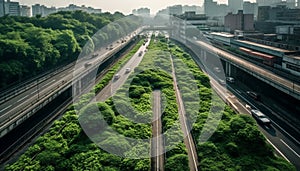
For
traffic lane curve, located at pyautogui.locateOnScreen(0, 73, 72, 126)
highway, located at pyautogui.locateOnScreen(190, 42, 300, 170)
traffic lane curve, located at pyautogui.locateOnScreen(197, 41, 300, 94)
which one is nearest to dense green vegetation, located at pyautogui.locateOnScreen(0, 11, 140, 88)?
traffic lane curve, located at pyautogui.locateOnScreen(0, 73, 72, 126)

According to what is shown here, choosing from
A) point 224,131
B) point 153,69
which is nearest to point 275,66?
point 153,69

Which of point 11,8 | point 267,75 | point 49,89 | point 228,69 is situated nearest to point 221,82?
point 228,69

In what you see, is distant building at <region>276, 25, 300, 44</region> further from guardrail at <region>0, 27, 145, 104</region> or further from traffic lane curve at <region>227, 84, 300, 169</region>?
guardrail at <region>0, 27, 145, 104</region>

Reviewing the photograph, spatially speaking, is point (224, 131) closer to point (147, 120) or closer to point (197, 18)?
point (147, 120)

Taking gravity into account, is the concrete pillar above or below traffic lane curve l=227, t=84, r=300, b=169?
above

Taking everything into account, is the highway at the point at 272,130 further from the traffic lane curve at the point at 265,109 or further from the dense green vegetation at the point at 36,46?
the dense green vegetation at the point at 36,46
